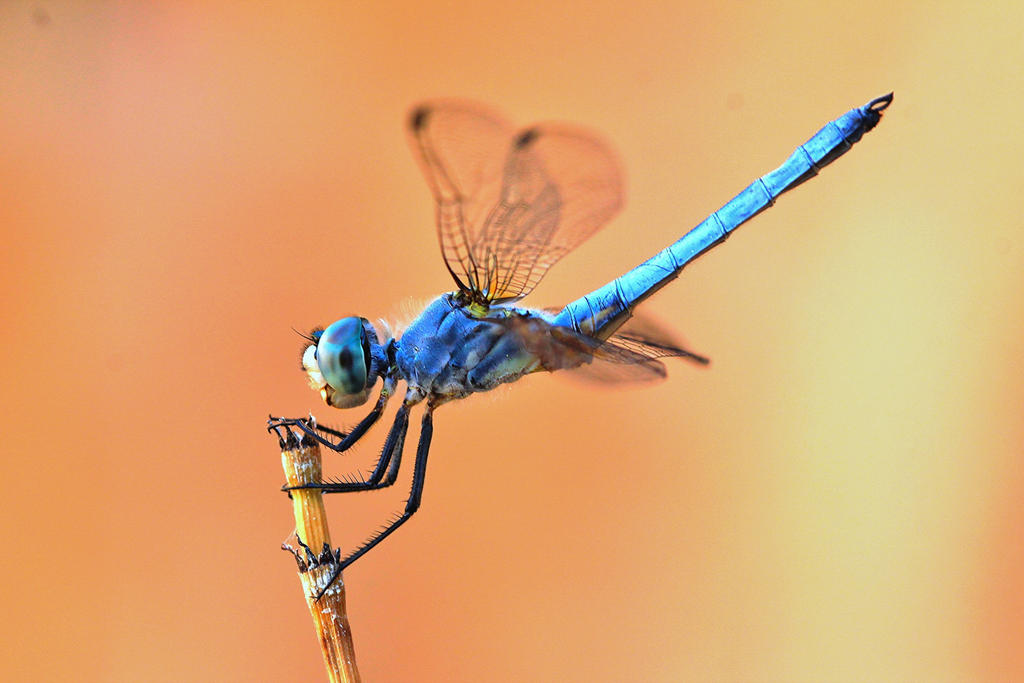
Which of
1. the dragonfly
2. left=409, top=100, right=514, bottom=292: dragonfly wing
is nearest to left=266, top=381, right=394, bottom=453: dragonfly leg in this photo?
the dragonfly

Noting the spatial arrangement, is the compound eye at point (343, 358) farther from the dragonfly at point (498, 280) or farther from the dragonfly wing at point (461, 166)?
the dragonfly wing at point (461, 166)

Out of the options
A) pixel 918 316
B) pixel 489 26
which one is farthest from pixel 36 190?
pixel 918 316

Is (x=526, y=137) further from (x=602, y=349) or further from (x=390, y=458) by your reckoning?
(x=390, y=458)

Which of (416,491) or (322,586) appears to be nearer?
(322,586)

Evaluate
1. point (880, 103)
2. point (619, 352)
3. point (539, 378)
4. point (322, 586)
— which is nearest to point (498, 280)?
point (619, 352)

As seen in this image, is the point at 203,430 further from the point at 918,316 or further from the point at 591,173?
the point at 918,316

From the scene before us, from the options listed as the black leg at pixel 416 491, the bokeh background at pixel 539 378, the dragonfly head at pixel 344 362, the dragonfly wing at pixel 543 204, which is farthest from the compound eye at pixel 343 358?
the bokeh background at pixel 539 378

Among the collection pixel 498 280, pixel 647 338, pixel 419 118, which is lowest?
pixel 647 338
